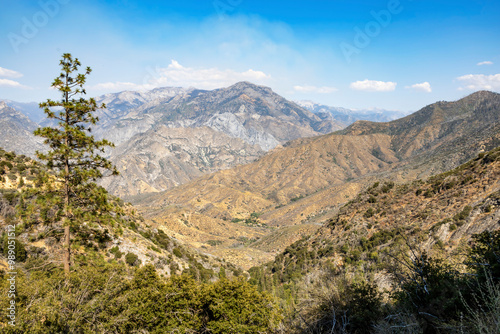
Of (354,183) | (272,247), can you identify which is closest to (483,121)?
(354,183)

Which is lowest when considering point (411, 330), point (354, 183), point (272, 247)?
point (272, 247)

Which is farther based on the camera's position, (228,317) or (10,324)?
(228,317)

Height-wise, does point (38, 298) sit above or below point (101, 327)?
above

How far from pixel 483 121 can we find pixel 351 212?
213439 millimetres

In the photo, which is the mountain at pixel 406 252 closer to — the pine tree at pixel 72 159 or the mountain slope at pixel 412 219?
the mountain slope at pixel 412 219

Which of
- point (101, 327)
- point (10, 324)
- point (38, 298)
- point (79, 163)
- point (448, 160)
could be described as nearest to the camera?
point (10, 324)

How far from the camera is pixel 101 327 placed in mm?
9734

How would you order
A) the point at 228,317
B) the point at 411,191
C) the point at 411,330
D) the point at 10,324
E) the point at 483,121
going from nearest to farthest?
the point at 411,330
the point at 10,324
the point at 228,317
the point at 411,191
the point at 483,121

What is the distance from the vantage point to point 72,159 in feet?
37.0

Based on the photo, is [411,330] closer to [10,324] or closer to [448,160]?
[10,324]

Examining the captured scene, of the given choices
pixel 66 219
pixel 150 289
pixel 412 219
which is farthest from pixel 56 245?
pixel 412 219

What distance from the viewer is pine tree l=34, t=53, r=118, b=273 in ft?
35.0

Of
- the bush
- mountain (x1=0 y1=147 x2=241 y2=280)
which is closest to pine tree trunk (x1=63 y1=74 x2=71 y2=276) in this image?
mountain (x1=0 y1=147 x2=241 y2=280)

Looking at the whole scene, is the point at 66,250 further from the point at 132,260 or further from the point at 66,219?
the point at 132,260
